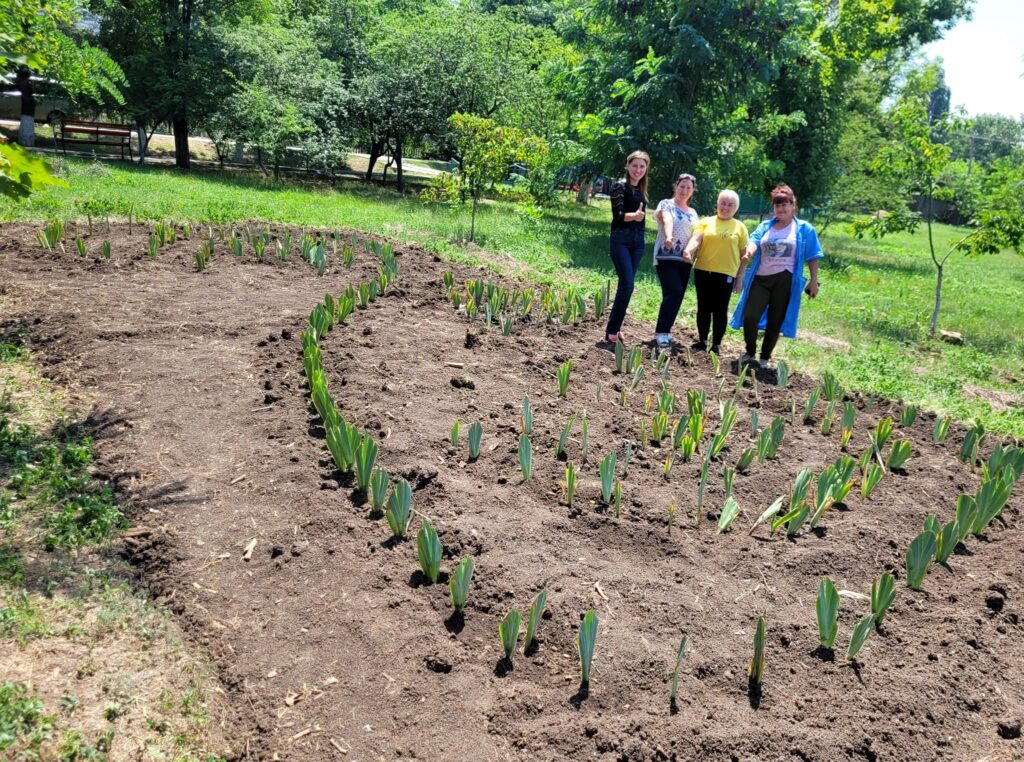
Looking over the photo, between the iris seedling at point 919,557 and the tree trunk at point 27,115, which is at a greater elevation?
the tree trunk at point 27,115

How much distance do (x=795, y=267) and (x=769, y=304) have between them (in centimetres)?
37

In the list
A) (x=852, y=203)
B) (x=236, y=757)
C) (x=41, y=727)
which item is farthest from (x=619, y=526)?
(x=852, y=203)

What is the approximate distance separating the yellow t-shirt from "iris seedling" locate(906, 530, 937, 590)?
3.80 meters

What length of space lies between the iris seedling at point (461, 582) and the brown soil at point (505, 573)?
103 millimetres

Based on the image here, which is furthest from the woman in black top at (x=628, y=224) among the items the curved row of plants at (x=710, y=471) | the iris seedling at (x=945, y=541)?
the iris seedling at (x=945, y=541)

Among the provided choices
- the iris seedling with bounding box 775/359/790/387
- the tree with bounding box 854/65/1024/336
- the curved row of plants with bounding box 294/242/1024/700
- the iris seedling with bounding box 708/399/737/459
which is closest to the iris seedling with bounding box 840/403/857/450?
the curved row of plants with bounding box 294/242/1024/700

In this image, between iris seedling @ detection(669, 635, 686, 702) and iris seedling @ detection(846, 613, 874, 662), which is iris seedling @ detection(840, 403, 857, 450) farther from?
iris seedling @ detection(669, 635, 686, 702)

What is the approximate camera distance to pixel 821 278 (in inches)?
596

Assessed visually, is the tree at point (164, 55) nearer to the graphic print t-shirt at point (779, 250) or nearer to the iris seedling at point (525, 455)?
the graphic print t-shirt at point (779, 250)

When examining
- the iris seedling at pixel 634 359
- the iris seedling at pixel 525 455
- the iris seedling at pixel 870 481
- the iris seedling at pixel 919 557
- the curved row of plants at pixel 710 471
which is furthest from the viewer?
the iris seedling at pixel 634 359

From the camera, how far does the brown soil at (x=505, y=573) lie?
2.77m

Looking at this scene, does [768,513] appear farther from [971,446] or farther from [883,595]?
[971,446]

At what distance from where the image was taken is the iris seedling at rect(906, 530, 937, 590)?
11.5ft

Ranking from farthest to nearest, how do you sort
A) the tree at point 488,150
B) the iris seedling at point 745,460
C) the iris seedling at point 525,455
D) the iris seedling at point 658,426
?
the tree at point 488,150
the iris seedling at point 658,426
the iris seedling at point 745,460
the iris seedling at point 525,455
